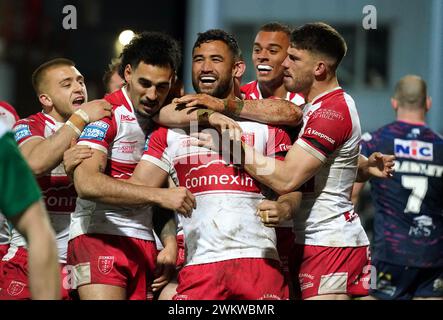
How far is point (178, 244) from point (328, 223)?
1.00 metres

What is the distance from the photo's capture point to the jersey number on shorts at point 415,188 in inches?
316

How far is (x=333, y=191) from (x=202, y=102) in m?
1.02

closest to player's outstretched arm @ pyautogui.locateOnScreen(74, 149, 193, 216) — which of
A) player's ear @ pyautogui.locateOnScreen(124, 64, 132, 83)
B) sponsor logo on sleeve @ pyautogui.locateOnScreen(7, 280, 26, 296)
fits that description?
player's ear @ pyautogui.locateOnScreen(124, 64, 132, 83)

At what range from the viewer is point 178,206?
4.95m

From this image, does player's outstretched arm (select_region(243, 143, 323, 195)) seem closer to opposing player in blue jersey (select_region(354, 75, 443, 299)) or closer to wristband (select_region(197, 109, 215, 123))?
wristband (select_region(197, 109, 215, 123))

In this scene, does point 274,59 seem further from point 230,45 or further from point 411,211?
point 411,211

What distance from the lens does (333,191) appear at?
560 centimetres

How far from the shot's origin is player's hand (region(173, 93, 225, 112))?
5.25 metres

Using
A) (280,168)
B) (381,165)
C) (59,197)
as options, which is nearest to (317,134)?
(280,168)

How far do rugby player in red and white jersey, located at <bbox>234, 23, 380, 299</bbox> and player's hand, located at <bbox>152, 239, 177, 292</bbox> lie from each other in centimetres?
77

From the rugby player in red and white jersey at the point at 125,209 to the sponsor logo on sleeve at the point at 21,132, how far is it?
62 centimetres

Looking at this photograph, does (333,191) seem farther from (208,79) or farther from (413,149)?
(413,149)
